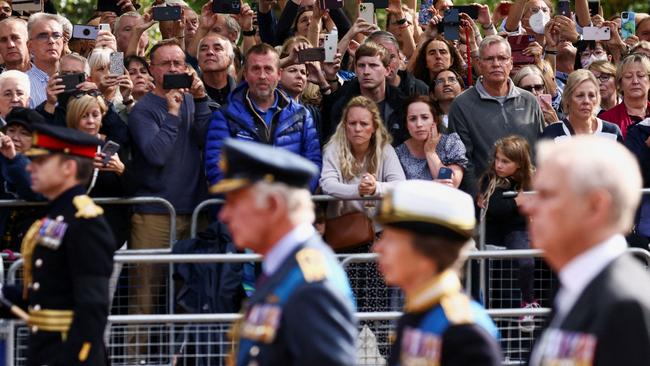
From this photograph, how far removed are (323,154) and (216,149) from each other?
0.76 meters

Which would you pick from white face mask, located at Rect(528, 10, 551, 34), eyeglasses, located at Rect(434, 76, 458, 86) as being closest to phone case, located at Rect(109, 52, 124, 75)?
eyeglasses, located at Rect(434, 76, 458, 86)

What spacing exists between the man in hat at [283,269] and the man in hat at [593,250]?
0.77m

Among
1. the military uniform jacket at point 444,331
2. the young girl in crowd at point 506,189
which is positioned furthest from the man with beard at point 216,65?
the military uniform jacket at point 444,331

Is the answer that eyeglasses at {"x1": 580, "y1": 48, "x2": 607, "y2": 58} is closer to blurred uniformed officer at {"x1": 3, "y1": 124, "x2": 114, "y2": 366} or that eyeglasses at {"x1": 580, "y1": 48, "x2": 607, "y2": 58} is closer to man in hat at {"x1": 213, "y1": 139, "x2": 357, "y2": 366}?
blurred uniformed officer at {"x1": 3, "y1": 124, "x2": 114, "y2": 366}

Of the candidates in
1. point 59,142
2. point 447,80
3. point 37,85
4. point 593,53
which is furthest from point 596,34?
point 59,142

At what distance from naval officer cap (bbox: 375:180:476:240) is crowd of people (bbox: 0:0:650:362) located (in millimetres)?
4292

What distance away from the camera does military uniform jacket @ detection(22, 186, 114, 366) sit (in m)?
6.22

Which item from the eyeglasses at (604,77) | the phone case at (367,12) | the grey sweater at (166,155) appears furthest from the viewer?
the eyeglasses at (604,77)

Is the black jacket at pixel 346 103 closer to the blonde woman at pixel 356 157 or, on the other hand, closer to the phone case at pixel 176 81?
the blonde woman at pixel 356 157

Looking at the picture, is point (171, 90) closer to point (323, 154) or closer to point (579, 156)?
point (323, 154)

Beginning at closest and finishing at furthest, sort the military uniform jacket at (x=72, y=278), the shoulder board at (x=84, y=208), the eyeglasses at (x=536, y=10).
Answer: the military uniform jacket at (x=72, y=278) → the shoulder board at (x=84, y=208) → the eyeglasses at (x=536, y=10)

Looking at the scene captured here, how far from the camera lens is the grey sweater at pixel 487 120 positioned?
10091mm

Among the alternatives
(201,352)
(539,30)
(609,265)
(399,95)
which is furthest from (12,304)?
(539,30)

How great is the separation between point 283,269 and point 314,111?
6.02 m
